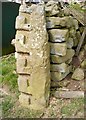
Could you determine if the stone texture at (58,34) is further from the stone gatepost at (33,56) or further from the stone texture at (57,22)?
the stone gatepost at (33,56)

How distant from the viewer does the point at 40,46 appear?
149 inches

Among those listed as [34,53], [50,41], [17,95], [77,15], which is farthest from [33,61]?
[77,15]

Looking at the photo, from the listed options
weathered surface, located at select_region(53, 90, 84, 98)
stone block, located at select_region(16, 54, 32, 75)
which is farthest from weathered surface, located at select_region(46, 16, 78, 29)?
weathered surface, located at select_region(53, 90, 84, 98)

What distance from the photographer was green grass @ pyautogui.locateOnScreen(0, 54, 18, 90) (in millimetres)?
4406

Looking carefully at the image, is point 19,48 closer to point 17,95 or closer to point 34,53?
point 34,53

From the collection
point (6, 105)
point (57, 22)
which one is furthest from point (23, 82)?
point (57, 22)

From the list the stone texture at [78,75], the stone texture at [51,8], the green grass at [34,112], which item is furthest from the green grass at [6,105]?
the stone texture at [51,8]

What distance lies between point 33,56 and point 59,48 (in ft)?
1.15

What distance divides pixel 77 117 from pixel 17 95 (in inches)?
34.3

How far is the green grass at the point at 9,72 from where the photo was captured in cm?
441

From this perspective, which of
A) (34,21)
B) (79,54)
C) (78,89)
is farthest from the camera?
(79,54)

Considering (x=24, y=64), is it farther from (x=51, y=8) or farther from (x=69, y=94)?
(x=51, y=8)

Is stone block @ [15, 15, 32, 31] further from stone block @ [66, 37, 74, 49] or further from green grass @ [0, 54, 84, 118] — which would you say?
green grass @ [0, 54, 84, 118]

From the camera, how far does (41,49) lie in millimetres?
3770
